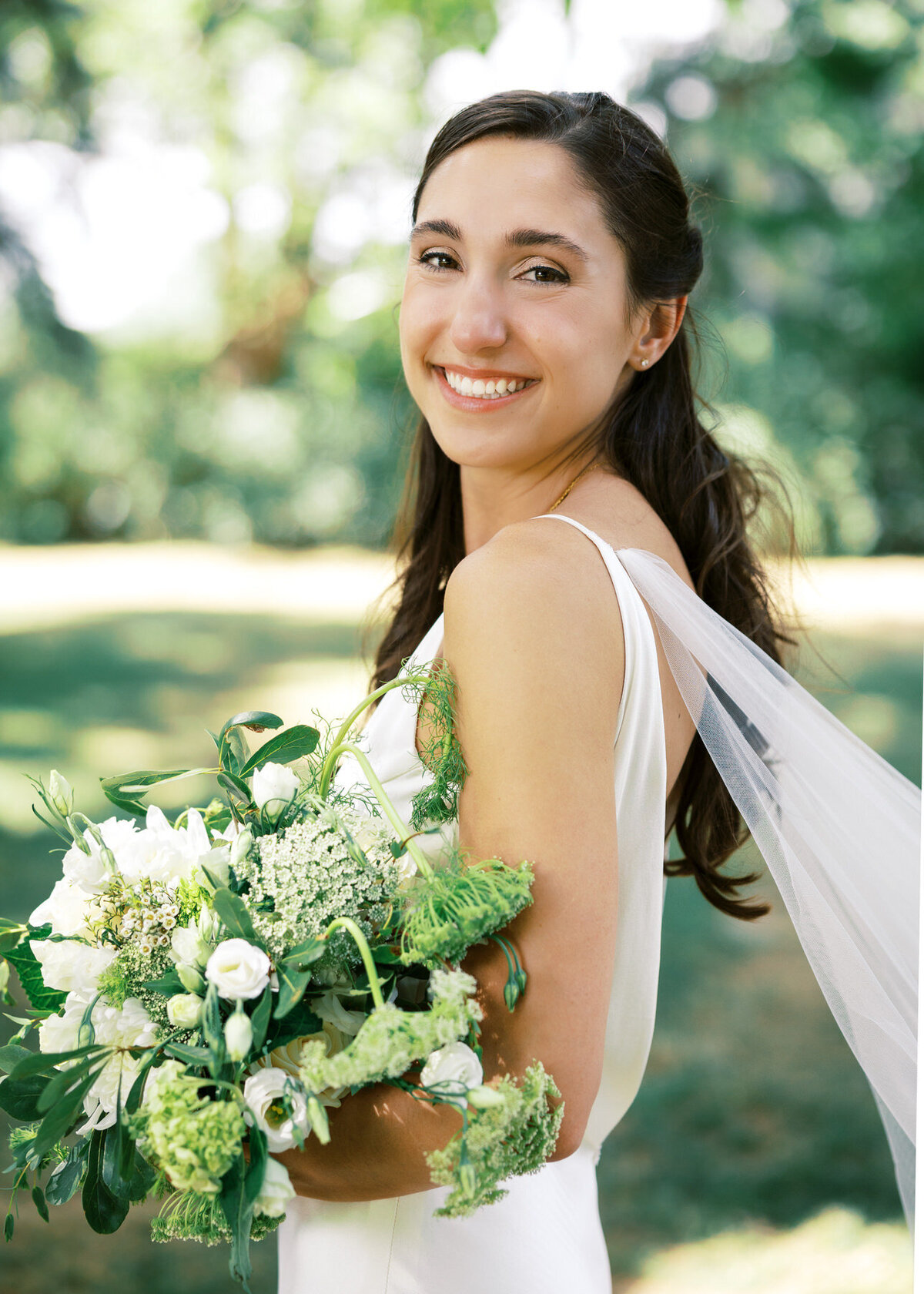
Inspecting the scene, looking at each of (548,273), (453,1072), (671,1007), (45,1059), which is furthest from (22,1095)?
(671,1007)

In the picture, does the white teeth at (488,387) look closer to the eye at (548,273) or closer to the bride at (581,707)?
the bride at (581,707)

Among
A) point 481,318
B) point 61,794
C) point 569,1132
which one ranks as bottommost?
point 569,1132

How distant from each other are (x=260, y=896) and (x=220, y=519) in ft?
47.4

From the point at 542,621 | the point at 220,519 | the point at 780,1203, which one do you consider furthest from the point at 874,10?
the point at 542,621

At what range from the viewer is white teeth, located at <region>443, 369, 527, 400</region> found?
6.11 ft

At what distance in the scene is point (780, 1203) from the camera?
3.75m

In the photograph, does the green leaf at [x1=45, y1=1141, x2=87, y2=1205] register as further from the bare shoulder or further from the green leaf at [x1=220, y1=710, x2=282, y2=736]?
the bare shoulder

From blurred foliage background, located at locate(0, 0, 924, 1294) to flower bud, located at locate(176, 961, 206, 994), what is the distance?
3667 millimetres

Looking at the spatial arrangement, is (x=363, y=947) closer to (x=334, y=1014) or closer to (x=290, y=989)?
(x=290, y=989)

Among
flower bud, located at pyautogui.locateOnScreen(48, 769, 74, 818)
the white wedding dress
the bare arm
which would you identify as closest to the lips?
the white wedding dress

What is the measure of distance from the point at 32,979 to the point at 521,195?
1370mm

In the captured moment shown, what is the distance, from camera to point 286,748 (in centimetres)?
154

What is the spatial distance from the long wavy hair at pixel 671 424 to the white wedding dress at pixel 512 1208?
41cm

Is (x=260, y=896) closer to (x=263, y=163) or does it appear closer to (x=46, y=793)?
(x=46, y=793)
